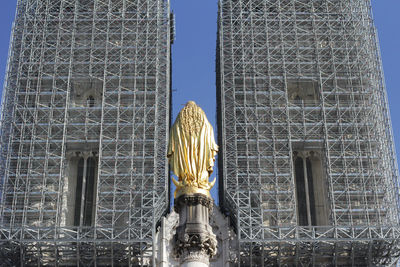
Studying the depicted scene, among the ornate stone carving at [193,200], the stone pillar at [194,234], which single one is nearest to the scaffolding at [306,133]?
the ornate stone carving at [193,200]

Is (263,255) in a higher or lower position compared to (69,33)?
lower

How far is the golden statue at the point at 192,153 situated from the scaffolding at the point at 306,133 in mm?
16568

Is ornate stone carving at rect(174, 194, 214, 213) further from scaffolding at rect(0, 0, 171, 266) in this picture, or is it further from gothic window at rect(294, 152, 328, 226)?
gothic window at rect(294, 152, 328, 226)

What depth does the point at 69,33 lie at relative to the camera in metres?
43.8

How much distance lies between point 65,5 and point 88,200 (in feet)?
33.9

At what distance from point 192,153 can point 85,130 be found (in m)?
20.6

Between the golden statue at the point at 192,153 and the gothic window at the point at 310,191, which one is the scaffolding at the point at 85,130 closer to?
the gothic window at the point at 310,191

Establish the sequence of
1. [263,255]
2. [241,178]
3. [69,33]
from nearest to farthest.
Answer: [263,255] < [241,178] < [69,33]

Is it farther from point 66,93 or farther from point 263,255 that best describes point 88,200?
point 263,255

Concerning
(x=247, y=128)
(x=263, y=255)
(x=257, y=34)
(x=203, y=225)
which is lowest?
(x=203, y=225)

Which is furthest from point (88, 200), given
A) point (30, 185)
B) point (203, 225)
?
point (203, 225)

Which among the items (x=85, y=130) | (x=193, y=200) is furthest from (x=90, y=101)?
(x=193, y=200)

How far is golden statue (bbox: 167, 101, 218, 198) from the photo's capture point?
2109cm

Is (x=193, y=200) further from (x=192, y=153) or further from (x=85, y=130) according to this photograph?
(x=85, y=130)
